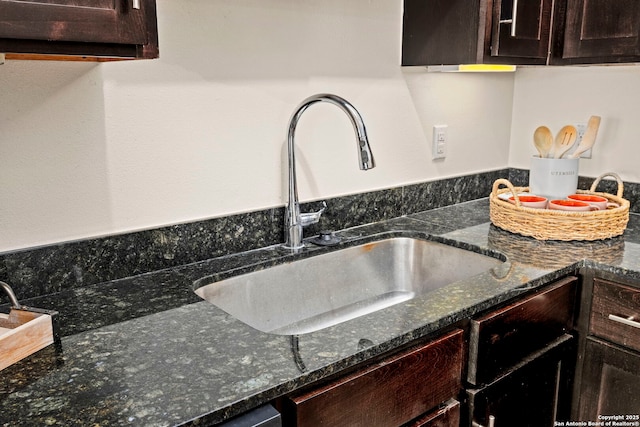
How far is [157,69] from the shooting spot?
1.25 meters

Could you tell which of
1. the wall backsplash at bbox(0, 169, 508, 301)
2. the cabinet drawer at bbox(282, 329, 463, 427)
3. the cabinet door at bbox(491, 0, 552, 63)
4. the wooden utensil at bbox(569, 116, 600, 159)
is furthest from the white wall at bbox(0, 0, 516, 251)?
the cabinet drawer at bbox(282, 329, 463, 427)

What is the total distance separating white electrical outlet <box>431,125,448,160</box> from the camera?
1.87 meters

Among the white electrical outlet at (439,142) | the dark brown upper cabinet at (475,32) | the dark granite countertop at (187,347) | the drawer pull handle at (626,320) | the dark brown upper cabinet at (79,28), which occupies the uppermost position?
the dark brown upper cabinet at (475,32)

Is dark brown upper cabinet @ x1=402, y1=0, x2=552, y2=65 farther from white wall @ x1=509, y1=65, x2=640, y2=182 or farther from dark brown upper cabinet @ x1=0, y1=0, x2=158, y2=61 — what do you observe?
dark brown upper cabinet @ x1=0, y1=0, x2=158, y2=61

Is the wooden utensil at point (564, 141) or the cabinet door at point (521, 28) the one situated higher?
the cabinet door at point (521, 28)

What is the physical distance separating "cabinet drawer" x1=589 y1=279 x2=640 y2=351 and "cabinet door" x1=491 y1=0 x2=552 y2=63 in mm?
649

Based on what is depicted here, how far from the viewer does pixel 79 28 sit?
2.56ft

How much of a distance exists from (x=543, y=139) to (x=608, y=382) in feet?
2.27

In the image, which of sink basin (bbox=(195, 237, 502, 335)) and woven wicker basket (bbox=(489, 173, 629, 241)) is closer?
sink basin (bbox=(195, 237, 502, 335))

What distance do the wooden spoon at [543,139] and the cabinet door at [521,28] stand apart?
20 centimetres

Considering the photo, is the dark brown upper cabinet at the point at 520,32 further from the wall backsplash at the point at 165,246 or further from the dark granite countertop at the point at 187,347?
the dark granite countertop at the point at 187,347

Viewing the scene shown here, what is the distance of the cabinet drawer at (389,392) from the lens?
883 mm

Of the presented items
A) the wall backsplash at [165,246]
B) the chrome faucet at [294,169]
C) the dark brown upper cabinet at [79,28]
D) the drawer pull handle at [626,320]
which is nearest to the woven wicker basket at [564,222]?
the drawer pull handle at [626,320]

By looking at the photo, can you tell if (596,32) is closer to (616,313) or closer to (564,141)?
(564,141)
